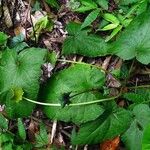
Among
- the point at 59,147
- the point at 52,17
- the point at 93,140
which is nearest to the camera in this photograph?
the point at 93,140

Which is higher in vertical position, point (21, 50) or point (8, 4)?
point (8, 4)

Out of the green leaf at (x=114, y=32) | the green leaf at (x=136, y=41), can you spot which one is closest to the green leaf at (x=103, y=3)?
the green leaf at (x=114, y=32)

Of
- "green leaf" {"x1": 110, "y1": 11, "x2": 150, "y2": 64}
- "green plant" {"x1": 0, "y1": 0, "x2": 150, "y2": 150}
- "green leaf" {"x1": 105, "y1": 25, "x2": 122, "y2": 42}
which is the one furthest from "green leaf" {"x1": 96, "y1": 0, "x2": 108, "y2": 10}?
"green leaf" {"x1": 110, "y1": 11, "x2": 150, "y2": 64}

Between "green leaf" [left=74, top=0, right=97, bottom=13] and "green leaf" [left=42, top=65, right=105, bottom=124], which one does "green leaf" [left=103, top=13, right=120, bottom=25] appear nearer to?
"green leaf" [left=74, top=0, right=97, bottom=13]

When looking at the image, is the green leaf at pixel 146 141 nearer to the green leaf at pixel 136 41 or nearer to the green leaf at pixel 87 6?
the green leaf at pixel 136 41

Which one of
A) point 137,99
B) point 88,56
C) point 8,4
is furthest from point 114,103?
point 8,4

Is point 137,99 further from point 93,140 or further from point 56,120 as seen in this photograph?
point 56,120

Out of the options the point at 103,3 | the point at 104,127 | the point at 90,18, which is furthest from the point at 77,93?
the point at 103,3
